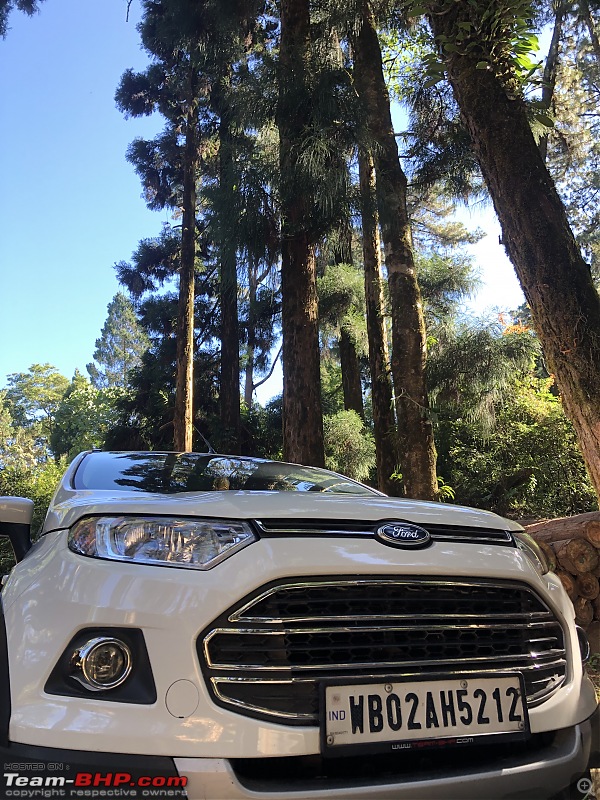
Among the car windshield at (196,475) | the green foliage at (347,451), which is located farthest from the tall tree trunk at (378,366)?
the car windshield at (196,475)

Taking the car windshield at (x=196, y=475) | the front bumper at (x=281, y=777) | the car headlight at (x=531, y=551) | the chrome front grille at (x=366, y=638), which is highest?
the car windshield at (x=196, y=475)

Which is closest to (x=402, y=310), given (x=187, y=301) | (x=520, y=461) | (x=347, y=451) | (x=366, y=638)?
(x=347, y=451)

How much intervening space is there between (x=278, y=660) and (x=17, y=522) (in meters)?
1.12

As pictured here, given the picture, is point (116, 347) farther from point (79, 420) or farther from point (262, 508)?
point (262, 508)

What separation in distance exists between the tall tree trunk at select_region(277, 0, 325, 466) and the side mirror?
438 cm

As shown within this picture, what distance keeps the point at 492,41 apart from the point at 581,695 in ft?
12.3

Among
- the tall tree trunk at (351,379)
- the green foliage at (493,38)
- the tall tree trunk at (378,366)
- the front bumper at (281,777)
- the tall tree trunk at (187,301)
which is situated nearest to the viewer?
the front bumper at (281,777)

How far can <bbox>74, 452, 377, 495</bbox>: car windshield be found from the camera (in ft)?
7.26

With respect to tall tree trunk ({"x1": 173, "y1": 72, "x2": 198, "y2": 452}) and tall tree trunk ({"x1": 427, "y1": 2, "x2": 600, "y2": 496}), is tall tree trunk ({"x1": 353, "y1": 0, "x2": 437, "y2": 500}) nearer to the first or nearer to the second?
tall tree trunk ({"x1": 427, "y1": 2, "x2": 600, "y2": 496})

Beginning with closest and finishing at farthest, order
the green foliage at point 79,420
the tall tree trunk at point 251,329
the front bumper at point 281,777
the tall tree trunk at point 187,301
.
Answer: the front bumper at point 281,777, the tall tree trunk at point 251,329, the tall tree trunk at point 187,301, the green foliage at point 79,420

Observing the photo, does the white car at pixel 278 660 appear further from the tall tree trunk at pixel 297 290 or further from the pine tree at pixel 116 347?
the pine tree at pixel 116 347

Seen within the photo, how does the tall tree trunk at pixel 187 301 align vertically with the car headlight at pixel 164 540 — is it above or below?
above

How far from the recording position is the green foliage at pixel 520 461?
1038 cm

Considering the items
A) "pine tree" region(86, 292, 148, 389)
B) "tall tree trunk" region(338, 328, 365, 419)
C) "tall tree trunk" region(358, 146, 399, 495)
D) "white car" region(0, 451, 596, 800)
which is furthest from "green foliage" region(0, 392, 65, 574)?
"pine tree" region(86, 292, 148, 389)
